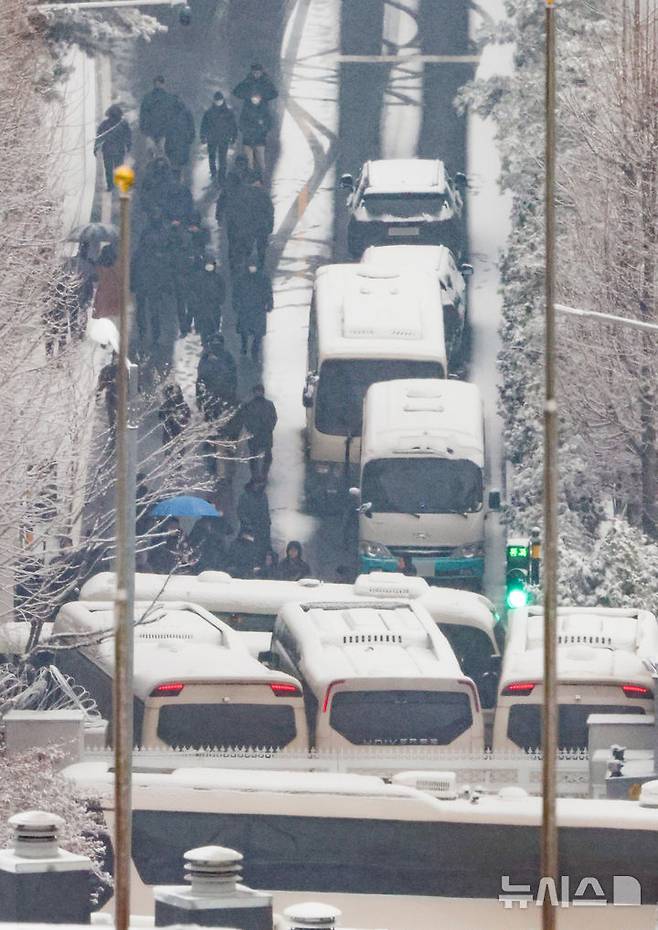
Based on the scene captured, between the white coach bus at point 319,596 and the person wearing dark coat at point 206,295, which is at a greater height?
the person wearing dark coat at point 206,295

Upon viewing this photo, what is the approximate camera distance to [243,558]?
39875 millimetres

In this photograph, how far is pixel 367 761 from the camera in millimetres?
25750

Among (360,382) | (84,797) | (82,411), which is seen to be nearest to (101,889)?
(84,797)

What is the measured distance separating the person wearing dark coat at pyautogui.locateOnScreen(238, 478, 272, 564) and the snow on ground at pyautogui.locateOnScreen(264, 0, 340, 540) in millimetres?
2955

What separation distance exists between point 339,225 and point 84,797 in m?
34.0

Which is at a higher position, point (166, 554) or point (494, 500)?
point (494, 500)

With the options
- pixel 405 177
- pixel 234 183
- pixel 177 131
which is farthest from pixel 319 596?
pixel 405 177

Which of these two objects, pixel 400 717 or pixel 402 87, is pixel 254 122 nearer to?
pixel 402 87

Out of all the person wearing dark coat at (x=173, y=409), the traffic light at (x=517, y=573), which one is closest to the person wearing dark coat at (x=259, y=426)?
the person wearing dark coat at (x=173, y=409)

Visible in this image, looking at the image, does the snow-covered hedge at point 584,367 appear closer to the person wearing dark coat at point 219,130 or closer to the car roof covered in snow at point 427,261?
the car roof covered in snow at point 427,261

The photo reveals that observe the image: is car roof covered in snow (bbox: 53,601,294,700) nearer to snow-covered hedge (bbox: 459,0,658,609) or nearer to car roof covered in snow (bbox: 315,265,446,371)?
snow-covered hedge (bbox: 459,0,658,609)

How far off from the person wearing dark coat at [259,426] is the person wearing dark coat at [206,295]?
3.00 metres

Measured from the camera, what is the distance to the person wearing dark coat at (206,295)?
45.7 m

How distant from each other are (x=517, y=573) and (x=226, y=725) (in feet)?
17.5
